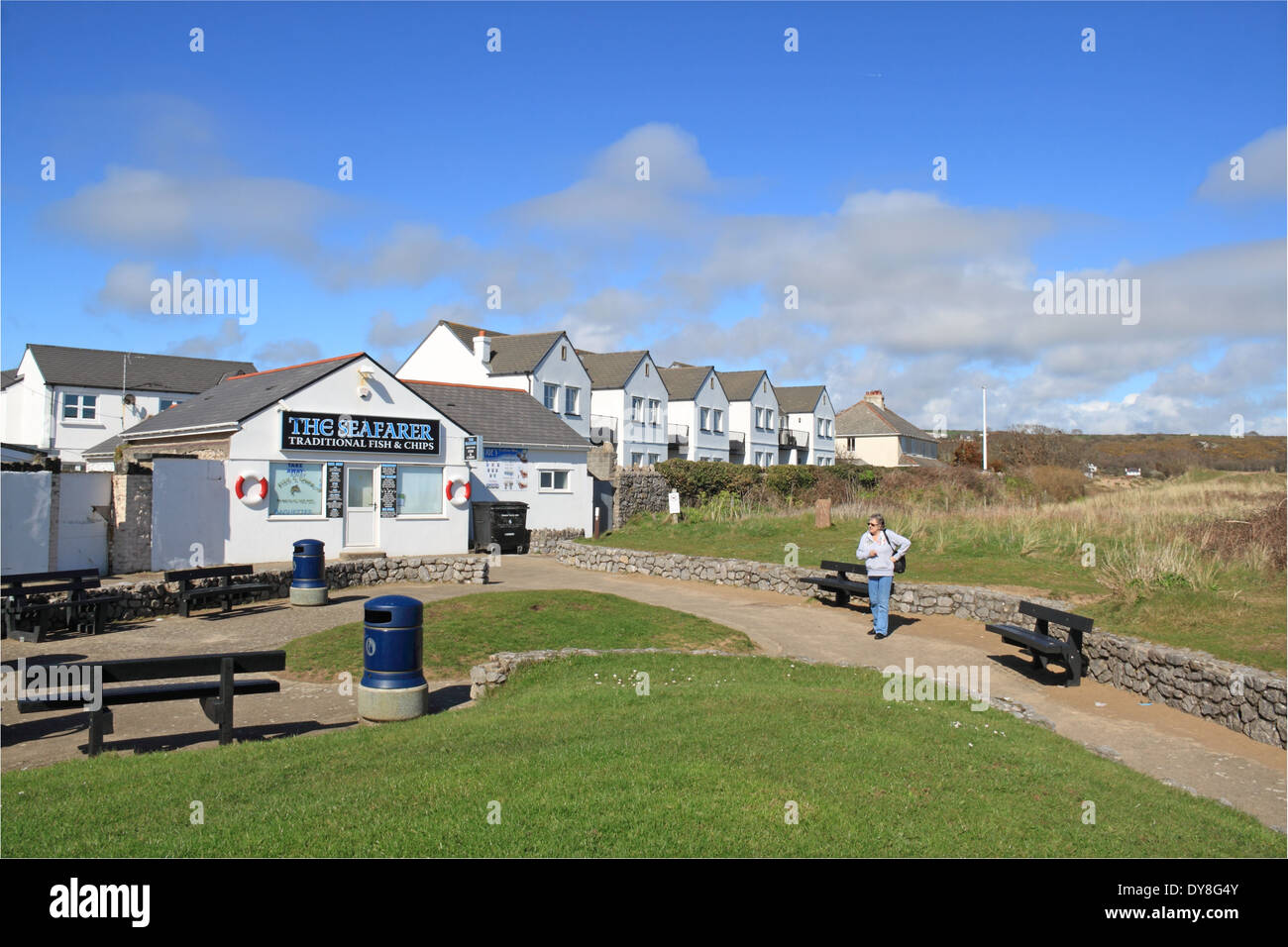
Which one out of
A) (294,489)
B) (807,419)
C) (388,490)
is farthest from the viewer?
(807,419)

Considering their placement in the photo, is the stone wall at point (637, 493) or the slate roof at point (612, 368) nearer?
the stone wall at point (637, 493)

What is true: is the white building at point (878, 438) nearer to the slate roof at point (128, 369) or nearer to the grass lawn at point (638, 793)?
the slate roof at point (128, 369)

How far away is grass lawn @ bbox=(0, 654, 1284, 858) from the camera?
16.7 ft

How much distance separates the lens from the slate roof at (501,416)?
33.3 m

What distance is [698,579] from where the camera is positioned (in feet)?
79.1

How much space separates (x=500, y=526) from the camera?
30891 millimetres

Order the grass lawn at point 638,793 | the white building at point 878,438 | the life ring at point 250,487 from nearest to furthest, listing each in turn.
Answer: the grass lawn at point 638,793
the life ring at point 250,487
the white building at point 878,438

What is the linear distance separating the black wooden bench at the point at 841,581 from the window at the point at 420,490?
40.9 feet

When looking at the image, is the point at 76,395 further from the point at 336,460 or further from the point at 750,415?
the point at 750,415

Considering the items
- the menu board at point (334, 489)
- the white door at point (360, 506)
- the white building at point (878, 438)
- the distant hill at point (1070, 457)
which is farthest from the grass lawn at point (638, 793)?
the white building at point (878, 438)

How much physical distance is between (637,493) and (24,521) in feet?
82.0

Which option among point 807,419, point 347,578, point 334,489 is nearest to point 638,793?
point 347,578

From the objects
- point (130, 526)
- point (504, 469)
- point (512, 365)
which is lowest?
point (130, 526)
